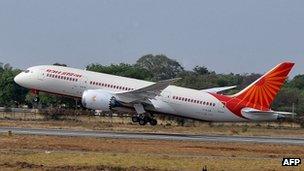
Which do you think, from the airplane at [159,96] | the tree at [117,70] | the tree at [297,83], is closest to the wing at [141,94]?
the airplane at [159,96]

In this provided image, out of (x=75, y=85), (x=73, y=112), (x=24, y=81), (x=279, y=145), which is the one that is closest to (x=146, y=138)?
(x=279, y=145)

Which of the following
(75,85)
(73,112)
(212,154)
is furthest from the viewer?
(73,112)

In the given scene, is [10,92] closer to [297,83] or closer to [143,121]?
[143,121]

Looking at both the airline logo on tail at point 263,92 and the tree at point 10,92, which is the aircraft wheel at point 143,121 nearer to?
the airline logo on tail at point 263,92

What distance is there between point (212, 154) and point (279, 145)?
956 cm

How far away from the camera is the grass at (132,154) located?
2645 centimetres

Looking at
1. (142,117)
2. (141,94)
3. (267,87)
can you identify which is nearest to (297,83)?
(267,87)

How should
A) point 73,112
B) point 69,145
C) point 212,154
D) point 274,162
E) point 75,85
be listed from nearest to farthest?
point 274,162
point 212,154
point 69,145
point 75,85
point 73,112

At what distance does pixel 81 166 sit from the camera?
84.5ft

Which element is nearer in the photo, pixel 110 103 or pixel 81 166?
pixel 81 166

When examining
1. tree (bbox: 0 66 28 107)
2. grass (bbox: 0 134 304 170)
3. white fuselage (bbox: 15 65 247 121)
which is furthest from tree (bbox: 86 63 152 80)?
grass (bbox: 0 134 304 170)

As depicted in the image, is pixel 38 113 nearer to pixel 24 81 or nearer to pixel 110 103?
pixel 24 81

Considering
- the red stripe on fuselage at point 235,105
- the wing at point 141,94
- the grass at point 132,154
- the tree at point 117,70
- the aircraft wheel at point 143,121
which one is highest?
the tree at point 117,70

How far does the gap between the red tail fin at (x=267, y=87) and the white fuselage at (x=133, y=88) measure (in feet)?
7.30
